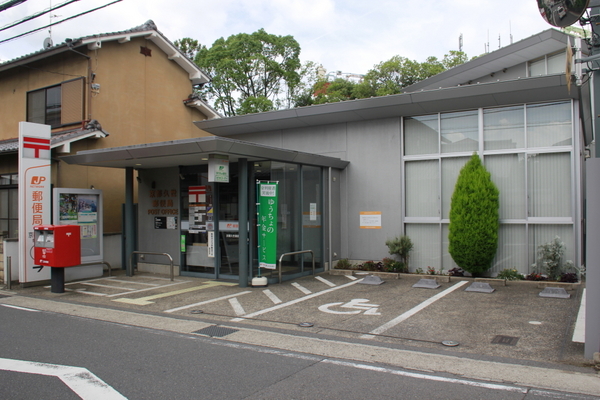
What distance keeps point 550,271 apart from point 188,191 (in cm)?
878

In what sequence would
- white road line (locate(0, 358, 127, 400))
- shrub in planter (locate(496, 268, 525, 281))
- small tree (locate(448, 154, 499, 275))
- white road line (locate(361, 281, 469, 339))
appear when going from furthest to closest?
small tree (locate(448, 154, 499, 275)), shrub in planter (locate(496, 268, 525, 281)), white road line (locate(361, 281, 469, 339)), white road line (locate(0, 358, 127, 400))

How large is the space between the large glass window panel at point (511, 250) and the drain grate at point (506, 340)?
16.6ft

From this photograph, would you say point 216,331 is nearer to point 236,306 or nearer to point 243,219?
point 236,306

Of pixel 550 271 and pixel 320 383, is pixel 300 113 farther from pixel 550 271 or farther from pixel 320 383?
pixel 320 383

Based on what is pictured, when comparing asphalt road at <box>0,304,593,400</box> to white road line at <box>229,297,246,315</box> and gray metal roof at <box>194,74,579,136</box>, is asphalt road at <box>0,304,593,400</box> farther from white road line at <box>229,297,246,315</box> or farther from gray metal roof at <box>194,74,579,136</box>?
gray metal roof at <box>194,74,579,136</box>

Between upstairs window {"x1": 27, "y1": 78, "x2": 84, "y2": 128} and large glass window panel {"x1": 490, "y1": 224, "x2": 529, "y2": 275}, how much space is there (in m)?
12.7

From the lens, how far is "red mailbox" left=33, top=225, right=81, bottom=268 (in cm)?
990

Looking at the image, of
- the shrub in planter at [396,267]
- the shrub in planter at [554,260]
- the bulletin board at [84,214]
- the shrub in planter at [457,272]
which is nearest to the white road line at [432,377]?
the shrub in planter at [554,260]

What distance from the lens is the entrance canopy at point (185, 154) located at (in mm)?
9352

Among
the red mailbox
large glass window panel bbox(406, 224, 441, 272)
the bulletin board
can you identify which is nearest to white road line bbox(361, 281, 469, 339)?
large glass window panel bbox(406, 224, 441, 272)

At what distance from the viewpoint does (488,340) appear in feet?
20.8

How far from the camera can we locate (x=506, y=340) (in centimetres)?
632

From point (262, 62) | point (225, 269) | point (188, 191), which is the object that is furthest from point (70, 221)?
point (262, 62)

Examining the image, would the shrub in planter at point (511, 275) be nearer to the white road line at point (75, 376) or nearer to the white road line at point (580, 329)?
the white road line at point (580, 329)
